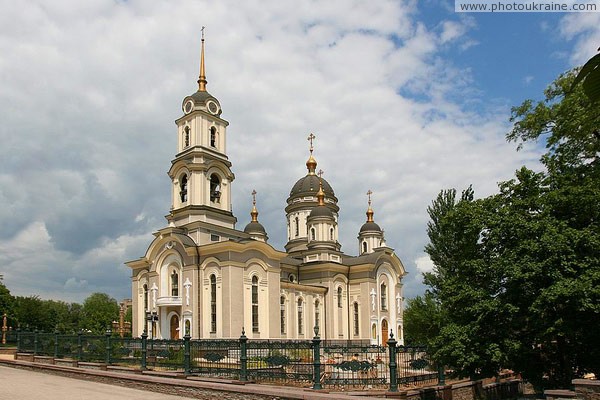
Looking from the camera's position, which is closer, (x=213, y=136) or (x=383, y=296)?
(x=213, y=136)

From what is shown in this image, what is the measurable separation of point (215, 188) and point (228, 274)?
23.4ft

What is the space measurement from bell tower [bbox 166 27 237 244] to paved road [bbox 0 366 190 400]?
16.9 meters

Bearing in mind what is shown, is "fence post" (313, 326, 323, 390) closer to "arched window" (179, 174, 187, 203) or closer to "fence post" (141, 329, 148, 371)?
"fence post" (141, 329, 148, 371)

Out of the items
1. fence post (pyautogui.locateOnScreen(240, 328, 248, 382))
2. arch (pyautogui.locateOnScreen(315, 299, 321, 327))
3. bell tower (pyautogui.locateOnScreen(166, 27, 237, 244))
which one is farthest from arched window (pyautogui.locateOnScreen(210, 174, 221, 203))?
fence post (pyautogui.locateOnScreen(240, 328, 248, 382))

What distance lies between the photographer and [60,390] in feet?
45.6

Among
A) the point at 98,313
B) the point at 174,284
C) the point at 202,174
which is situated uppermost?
the point at 202,174

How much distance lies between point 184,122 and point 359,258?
16.8 metres

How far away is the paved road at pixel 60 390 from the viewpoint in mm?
12680

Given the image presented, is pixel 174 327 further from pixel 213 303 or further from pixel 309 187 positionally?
pixel 309 187

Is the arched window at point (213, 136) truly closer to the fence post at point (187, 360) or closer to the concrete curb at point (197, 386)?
the concrete curb at point (197, 386)

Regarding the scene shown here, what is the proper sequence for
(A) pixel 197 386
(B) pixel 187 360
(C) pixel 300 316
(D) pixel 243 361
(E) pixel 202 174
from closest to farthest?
(A) pixel 197 386 → (D) pixel 243 361 → (B) pixel 187 360 → (E) pixel 202 174 → (C) pixel 300 316

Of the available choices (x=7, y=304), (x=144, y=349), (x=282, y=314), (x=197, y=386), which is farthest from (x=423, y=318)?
(x=7, y=304)

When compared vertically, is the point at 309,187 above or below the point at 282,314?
above

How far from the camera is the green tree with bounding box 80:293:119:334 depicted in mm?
68625
